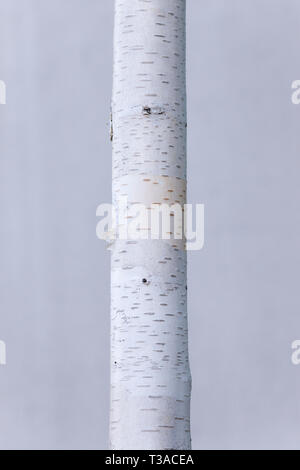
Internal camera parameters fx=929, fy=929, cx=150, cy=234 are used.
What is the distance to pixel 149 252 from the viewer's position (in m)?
2.10

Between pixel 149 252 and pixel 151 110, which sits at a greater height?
pixel 151 110

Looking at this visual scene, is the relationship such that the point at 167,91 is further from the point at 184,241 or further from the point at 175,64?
the point at 184,241

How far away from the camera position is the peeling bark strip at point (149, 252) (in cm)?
204

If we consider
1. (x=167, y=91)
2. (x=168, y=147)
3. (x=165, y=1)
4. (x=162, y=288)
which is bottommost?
(x=162, y=288)

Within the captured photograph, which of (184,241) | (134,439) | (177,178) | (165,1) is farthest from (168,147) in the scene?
(134,439)

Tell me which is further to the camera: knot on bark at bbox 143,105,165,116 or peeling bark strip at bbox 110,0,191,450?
knot on bark at bbox 143,105,165,116

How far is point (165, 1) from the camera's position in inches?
87.3

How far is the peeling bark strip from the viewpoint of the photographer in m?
2.04

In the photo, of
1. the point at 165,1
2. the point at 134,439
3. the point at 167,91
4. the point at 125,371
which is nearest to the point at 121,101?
the point at 167,91

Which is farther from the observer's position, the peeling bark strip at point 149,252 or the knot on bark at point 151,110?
the knot on bark at point 151,110
